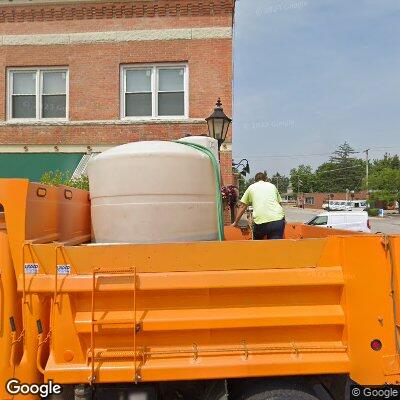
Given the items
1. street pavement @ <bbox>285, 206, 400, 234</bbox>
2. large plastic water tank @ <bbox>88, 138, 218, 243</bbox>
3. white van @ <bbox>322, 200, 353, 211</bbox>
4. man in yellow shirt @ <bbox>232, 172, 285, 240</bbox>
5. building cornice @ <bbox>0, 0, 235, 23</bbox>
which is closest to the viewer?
large plastic water tank @ <bbox>88, 138, 218, 243</bbox>

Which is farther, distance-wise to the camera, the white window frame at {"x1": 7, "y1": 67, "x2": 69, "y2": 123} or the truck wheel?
the white window frame at {"x1": 7, "y1": 67, "x2": 69, "y2": 123}

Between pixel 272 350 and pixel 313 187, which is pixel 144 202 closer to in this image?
pixel 272 350

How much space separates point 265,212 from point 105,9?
993 cm

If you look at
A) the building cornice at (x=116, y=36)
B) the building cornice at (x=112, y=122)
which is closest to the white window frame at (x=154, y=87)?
the building cornice at (x=112, y=122)

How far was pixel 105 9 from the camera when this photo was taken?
1200cm

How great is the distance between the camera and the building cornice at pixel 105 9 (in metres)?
11.8

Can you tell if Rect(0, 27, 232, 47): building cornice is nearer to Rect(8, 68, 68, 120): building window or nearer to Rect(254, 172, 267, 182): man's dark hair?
Rect(8, 68, 68, 120): building window

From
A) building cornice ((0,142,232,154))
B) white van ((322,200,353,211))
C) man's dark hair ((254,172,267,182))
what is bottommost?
white van ((322,200,353,211))

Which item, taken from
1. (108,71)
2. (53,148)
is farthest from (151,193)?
(53,148)

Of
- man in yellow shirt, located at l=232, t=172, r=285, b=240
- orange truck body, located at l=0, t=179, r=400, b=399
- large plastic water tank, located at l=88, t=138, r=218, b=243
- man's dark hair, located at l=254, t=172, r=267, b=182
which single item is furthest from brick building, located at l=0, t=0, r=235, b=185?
orange truck body, located at l=0, t=179, r=400, b=399

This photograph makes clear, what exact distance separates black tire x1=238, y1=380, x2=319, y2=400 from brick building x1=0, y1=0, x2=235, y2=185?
9.26 m

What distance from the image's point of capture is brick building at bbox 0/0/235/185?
11.7m

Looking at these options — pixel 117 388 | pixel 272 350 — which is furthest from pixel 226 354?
pixel 117 388

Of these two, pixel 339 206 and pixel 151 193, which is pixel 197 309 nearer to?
pixel 151 193
